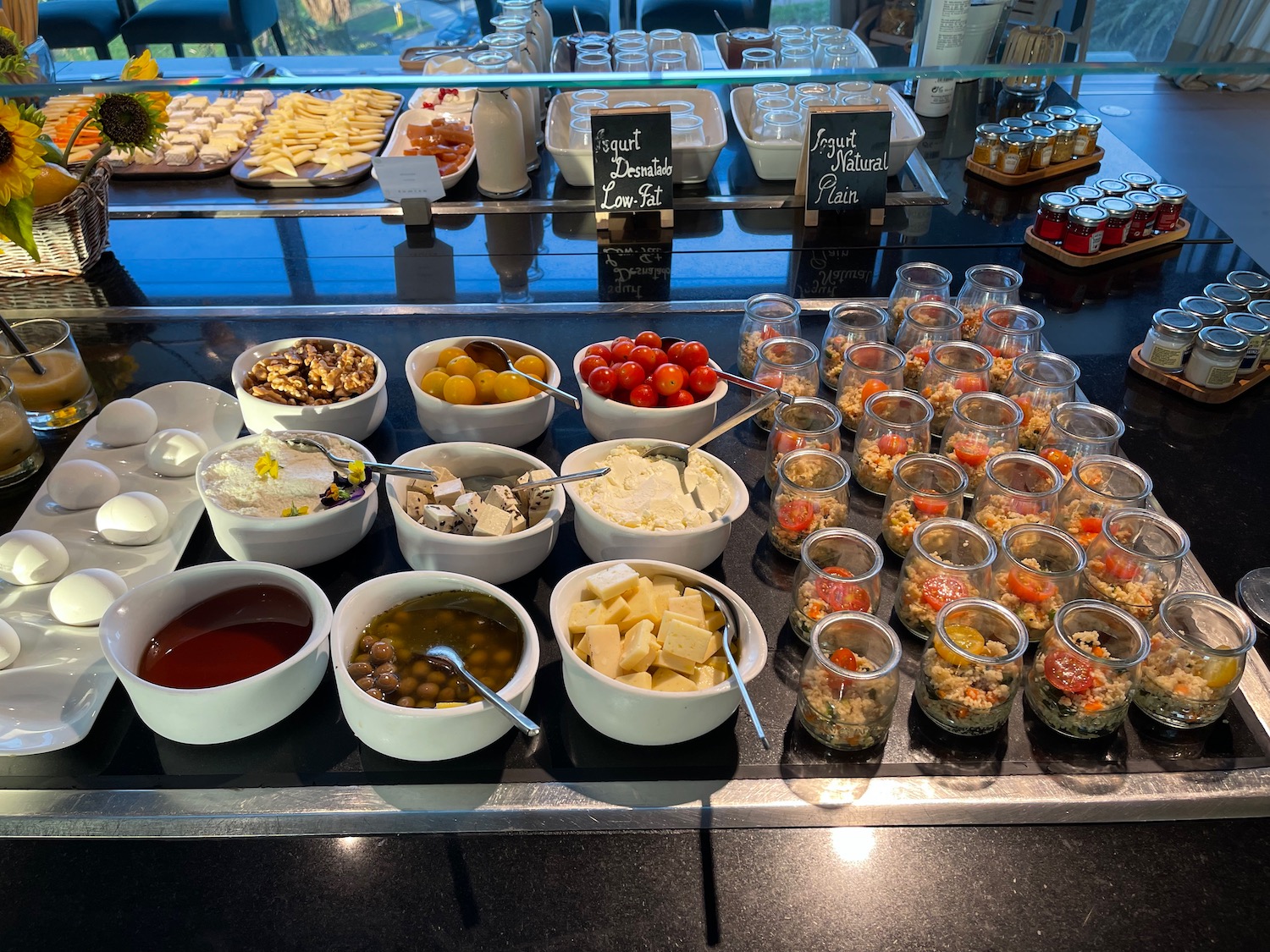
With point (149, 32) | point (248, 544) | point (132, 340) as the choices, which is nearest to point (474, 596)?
point (248, 544)

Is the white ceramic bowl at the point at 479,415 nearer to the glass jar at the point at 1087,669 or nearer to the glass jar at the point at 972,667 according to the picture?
the glass jar at the point at 972,667

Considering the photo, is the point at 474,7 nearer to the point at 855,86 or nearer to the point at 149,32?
the point at 149,32

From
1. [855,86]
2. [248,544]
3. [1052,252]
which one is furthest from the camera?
[855,86]

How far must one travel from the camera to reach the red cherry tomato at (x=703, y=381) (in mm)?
1527

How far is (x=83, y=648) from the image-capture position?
1210mm

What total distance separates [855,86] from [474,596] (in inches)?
70.2

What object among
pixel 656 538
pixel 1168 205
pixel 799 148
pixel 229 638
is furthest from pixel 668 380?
pixel 1168 205

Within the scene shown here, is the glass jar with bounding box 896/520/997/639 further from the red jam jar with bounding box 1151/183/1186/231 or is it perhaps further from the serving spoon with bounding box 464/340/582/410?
the red jam jar with bounding box 1151/183/1186/231

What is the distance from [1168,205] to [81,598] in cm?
233

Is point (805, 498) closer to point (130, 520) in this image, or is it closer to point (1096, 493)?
point (1096, 493)

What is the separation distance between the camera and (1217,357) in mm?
1679

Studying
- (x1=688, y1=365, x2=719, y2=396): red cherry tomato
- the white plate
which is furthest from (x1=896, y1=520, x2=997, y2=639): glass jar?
the white plate

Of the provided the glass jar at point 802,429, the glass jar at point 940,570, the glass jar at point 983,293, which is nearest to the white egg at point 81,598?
the glass jar at point 802,429

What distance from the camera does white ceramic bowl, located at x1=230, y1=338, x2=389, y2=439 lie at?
1.50 meters
